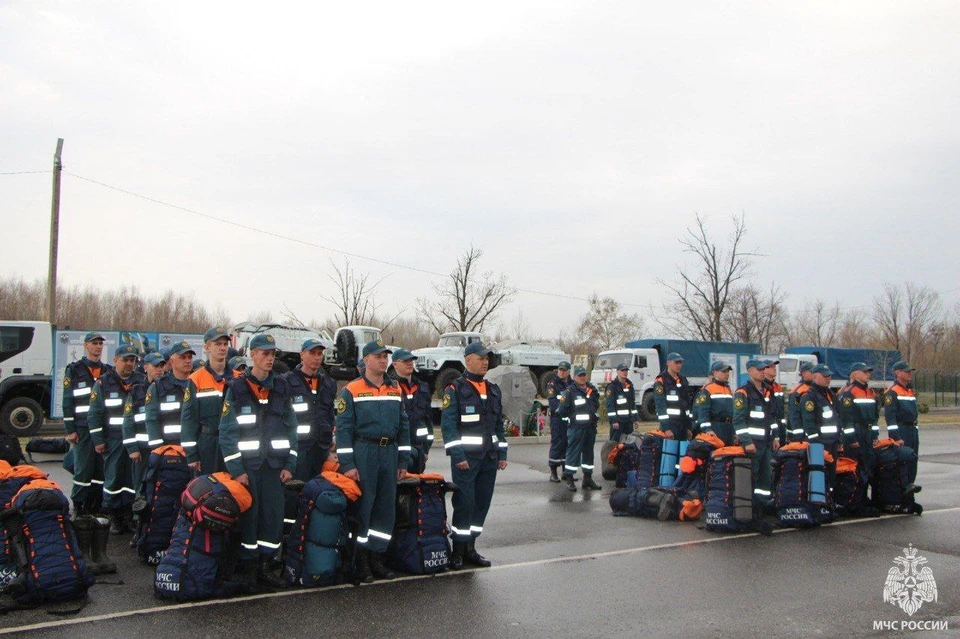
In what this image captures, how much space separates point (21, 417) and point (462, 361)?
42.6 ft

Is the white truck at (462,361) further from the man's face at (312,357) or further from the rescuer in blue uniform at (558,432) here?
the man's face at (312,357)

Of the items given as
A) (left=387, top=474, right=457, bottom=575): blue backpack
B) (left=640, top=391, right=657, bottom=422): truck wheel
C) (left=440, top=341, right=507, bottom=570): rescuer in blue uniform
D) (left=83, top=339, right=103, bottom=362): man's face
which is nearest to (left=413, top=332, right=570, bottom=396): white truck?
(left=640, top=391, right=657, bottom=422): truck wheel

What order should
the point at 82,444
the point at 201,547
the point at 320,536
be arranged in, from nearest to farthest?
the point at 201,547, the point at 320,536, the point at 82,444

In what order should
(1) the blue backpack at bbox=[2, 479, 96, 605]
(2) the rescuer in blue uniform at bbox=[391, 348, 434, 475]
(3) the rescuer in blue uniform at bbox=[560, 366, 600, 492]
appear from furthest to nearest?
1. (3) the rescuer in blue uniform at bbox=[560, 366, 600, 492]
2. (2) the rescuer in blue uniform at bbox=[391, 348, 434, 475]
3. (1) the blue backpack at bbox=[2, 479, 96, 605]

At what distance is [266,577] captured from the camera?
6.57 meters

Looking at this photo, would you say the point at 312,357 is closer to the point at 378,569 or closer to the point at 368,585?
the point at 378,569

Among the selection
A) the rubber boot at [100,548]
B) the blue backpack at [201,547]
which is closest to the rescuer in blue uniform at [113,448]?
the rubber boot at [100,548]

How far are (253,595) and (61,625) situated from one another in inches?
54.0

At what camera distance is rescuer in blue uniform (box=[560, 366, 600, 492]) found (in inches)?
498

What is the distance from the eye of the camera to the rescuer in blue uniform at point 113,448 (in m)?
8.78

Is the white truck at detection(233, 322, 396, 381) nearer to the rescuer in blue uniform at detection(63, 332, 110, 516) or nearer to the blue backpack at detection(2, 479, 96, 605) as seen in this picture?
the rescuer in blue uniform at detection(63, 332, 110, 516)

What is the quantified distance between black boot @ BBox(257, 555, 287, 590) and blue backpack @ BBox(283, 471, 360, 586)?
106mm

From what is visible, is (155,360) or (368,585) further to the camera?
(155,360)

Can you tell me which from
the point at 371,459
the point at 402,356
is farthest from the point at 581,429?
the point at 371,459
